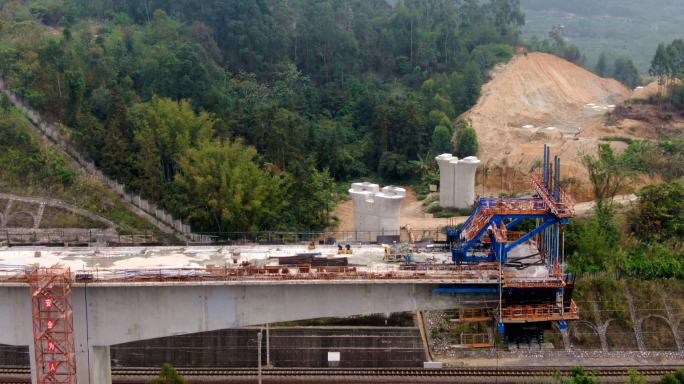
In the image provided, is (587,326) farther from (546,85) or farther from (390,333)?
(546,85)

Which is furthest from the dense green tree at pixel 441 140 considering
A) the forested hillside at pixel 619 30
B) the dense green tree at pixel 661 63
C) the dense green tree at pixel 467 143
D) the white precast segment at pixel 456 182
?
the forested hillside at pixel 619 30

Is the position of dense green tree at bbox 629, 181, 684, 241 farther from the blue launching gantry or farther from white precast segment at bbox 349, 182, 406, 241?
the blue launching gantry

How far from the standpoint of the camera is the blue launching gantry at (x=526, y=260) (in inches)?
1359

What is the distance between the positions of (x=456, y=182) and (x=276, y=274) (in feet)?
101

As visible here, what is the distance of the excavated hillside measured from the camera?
2667 inches

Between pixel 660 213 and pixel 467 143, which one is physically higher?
pixel 467 143

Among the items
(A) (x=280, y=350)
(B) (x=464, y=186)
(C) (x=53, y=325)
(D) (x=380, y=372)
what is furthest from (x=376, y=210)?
(C) (x=53, y=325)

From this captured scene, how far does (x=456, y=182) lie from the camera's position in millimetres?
62812

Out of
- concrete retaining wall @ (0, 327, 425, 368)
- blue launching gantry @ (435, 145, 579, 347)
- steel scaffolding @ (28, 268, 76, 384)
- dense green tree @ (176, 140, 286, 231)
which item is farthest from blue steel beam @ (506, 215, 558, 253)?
dense green tree @ (176, 140, 286, 231)

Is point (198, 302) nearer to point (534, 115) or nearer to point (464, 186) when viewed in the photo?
point (464, 186)

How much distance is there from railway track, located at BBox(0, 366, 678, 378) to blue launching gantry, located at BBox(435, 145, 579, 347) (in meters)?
3.45

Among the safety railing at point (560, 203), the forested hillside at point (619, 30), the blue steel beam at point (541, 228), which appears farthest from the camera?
the forested hillside at point (619, 30)

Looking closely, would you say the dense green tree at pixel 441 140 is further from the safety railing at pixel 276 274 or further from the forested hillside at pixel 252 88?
the safety railing at pixel 276 274

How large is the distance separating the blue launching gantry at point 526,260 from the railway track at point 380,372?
345cm
